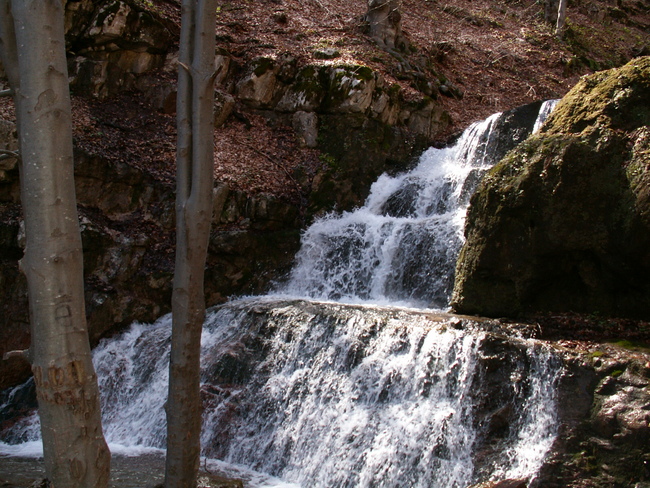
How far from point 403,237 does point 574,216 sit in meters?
3.56

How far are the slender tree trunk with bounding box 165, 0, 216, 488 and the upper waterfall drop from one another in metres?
6.11

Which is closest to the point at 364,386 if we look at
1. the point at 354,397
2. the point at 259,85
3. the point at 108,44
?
the point at 354,397

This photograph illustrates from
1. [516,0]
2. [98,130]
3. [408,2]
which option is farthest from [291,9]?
[516,0]

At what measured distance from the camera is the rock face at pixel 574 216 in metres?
6.36

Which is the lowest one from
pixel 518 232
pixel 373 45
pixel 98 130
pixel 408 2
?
pixel 518 232

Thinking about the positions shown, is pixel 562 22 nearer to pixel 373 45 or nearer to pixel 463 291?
pixel 373 45

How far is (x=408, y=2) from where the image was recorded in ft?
66.9

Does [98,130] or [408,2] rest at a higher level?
[408,2]

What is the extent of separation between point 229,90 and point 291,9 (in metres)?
4.91

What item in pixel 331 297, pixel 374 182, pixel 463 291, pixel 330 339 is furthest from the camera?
pixel 374 182

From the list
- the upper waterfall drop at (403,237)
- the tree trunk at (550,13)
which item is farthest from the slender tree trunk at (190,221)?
the tree trunk at (550,13)

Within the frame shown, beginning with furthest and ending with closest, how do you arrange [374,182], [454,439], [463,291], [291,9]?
[291,9] < [374,182] < [463,291] < [454,439]

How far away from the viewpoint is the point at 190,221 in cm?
309

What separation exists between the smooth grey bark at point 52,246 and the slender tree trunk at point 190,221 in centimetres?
83
